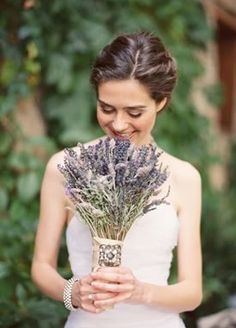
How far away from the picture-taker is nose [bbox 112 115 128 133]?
2.11 m

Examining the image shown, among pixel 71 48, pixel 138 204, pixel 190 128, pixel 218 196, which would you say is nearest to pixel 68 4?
pixel 71 48

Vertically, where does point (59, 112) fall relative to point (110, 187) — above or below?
above

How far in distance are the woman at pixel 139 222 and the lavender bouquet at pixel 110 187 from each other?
24 cm

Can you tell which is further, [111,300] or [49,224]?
[49,224]

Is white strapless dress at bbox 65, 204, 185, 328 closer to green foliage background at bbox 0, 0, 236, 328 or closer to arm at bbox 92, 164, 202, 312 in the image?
arm at bbox 92, 164, 202, 312

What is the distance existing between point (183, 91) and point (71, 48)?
125cm

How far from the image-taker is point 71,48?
4219mm

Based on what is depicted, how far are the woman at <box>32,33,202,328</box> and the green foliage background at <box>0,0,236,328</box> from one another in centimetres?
79

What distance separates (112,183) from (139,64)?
1.63 feet

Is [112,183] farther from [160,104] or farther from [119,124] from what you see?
[160,104]

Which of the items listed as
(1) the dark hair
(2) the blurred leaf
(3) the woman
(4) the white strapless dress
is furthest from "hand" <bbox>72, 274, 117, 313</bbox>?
(2) the blurred leaf

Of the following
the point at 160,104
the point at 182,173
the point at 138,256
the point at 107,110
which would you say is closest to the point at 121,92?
the point at 107,110

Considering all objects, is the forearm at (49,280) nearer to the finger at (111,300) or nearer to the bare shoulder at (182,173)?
the finger at (111,300)

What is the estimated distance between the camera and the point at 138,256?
7.41ft
